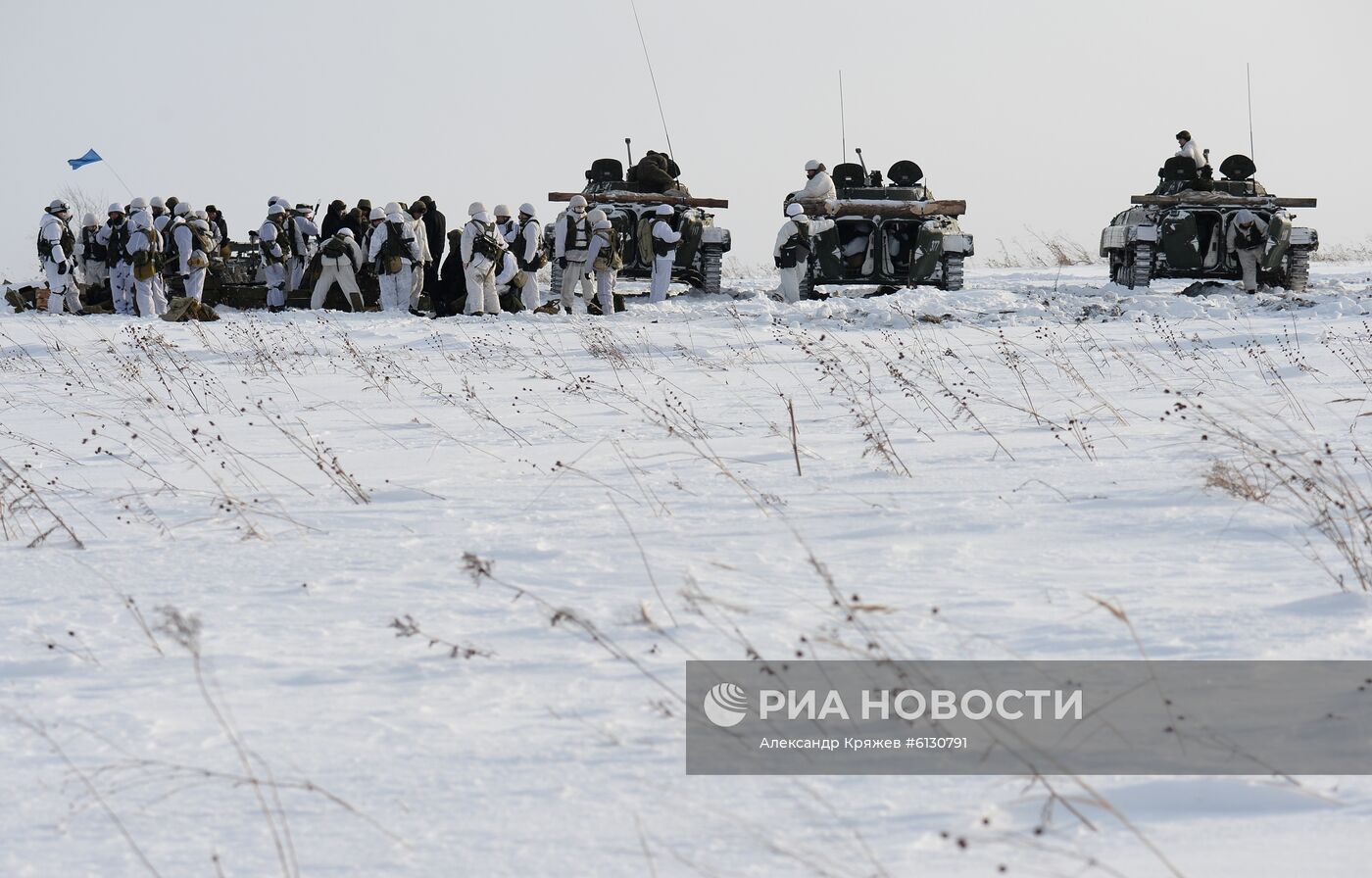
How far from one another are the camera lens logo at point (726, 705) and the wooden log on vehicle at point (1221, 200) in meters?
17.7

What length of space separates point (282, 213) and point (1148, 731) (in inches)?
686

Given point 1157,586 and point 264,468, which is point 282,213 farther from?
point 1157,586

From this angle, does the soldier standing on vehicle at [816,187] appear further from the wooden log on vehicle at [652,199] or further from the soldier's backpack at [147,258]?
the soldier's backpack at [147,258]

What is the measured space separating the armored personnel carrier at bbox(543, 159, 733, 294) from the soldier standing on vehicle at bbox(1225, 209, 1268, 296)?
6.72 m

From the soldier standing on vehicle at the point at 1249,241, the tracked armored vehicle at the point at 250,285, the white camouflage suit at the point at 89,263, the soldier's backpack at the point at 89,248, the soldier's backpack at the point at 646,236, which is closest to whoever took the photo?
the tracked armored vehicle at the point at 250,285

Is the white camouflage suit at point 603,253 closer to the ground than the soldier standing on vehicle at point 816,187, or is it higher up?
closer to the ground

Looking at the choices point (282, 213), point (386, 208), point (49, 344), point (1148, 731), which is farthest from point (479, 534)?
point (282, 213)

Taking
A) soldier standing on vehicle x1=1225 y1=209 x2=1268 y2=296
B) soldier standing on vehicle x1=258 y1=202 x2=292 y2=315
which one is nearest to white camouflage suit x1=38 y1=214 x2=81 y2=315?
soldier standing on vehicle x1=258 y1=202 x2=292 y2=315

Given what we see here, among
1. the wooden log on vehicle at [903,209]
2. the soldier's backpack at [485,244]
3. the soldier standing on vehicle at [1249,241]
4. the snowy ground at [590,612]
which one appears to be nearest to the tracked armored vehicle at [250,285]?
the soldier's backpack at [485,244]

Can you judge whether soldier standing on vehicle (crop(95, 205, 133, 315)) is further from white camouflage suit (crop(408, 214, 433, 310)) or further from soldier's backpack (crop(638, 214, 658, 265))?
soldier's backpack (crop(638, 214, 658, 265))

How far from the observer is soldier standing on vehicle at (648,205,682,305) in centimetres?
1902

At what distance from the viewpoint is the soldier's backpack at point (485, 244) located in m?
16.7

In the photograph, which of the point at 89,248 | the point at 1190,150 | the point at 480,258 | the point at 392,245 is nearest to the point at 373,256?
the point at 392,245

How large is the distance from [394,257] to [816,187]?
17.7 feet
